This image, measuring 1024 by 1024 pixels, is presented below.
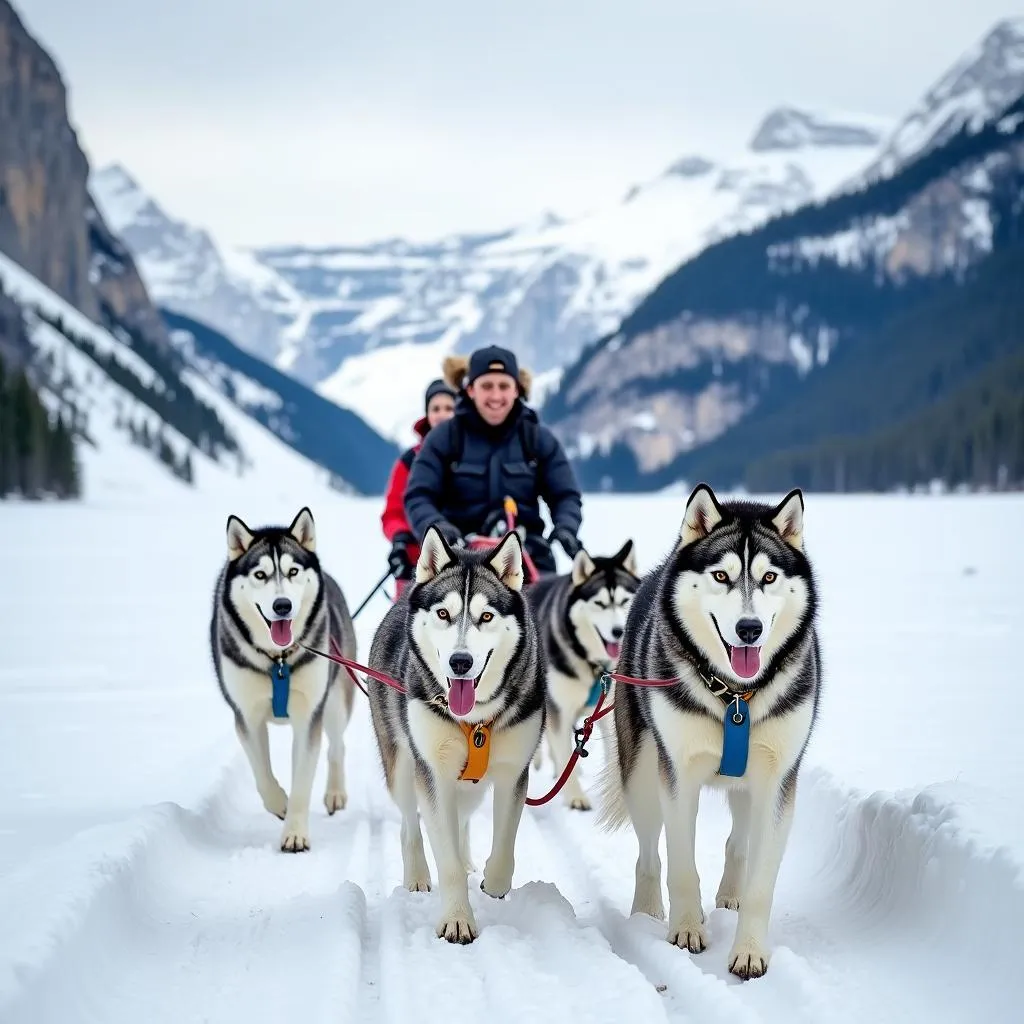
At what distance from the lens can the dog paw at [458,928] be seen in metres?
5.27

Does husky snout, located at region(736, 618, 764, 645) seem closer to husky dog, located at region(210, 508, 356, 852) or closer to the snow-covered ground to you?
the snow-covered ground

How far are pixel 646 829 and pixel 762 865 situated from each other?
795mm

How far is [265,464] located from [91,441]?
5545 cm

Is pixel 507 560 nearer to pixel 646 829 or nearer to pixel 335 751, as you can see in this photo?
pixel 646 829

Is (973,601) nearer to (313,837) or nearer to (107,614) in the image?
(107,614)

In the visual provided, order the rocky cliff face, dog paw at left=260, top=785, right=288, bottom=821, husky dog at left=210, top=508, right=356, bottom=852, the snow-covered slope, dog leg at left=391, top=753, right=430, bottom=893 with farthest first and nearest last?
the rocky cliff face, the snow-covered slope, dog paw at left=260, top=785, right=288, bottom=821, husky dog at left=210, top=508, right=356, bottom=852, dog leg at left=391, top=753, right=430, bottom=893

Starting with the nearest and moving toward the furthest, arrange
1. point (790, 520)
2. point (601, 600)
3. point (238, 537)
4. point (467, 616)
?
1. point (790, 520)
2. point (467, 616)
3. point (238, 537)
4. point (601, 600)

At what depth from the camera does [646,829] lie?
5.61 metres

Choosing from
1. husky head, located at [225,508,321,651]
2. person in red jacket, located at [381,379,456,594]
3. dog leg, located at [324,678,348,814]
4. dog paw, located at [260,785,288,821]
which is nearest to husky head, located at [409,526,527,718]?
husky head, located at [225,508,321,651]

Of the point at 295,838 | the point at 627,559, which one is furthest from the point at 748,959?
the point at 627,559

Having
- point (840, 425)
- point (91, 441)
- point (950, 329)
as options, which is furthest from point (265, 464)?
point (950, 329)

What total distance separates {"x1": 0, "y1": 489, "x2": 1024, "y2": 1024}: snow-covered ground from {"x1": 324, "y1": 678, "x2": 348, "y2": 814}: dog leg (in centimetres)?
14

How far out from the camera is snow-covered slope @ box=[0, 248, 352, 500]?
11425 cm

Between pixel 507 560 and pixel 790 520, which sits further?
pixel 507 560
